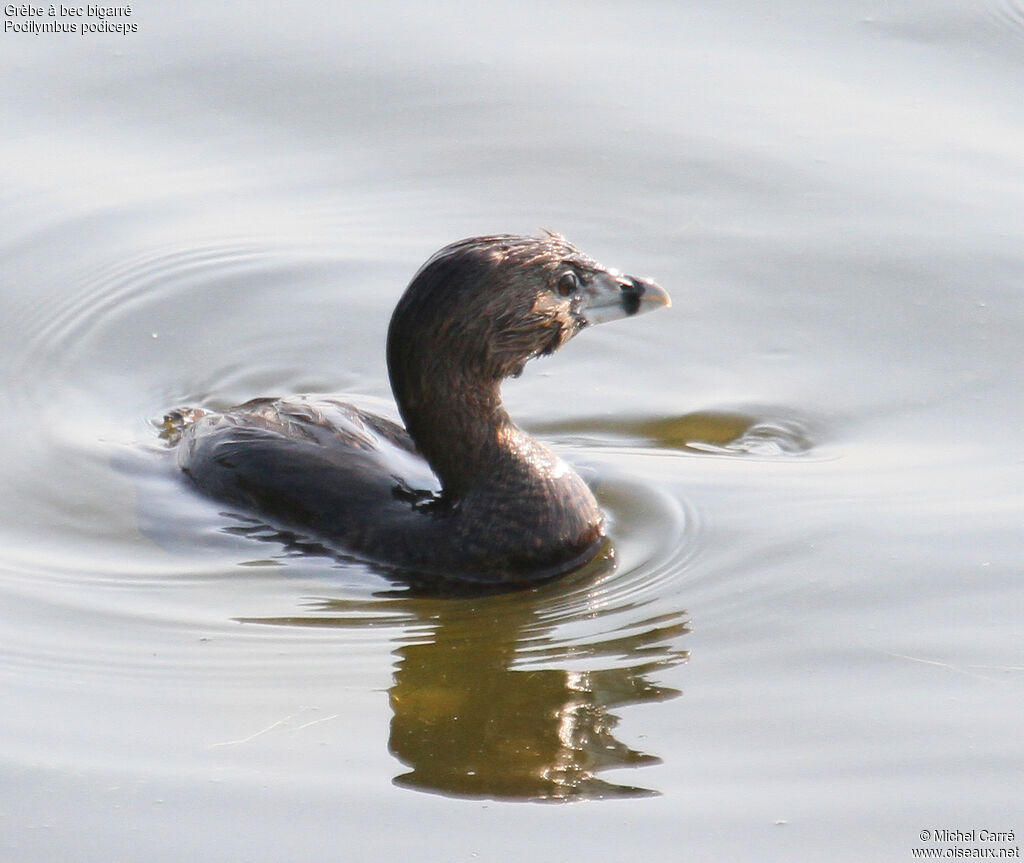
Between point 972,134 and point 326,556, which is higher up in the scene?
point 972,134

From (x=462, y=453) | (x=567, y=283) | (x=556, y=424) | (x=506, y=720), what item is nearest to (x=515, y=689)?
(x=506, y=720)

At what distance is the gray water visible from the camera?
16.9ft

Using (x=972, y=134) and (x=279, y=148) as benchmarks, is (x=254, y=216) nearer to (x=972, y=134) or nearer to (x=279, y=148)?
(x=279, y=148)

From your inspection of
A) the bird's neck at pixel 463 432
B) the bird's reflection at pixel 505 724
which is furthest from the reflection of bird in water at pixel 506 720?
the bird's neck at pixel 463 432

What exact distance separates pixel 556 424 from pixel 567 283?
1.23m

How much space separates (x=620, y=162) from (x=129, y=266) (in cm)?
268

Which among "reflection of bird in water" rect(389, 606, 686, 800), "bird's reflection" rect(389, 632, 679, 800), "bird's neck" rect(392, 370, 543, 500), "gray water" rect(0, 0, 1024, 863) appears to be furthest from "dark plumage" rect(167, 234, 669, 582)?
"bird's reflection" rect(389, 632, 679, 800)

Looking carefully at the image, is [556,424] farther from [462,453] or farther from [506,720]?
[506,720]

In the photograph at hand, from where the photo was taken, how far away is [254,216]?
9234mm

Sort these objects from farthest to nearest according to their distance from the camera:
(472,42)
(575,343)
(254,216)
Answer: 1. (472,42)
2. (254,216)
3. (575,343)

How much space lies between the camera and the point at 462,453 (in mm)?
6582

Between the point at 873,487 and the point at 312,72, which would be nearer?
the point at 873,487

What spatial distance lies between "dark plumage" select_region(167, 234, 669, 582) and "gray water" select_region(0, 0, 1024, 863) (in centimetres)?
18

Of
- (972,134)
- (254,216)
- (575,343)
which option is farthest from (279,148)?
(972,134)
